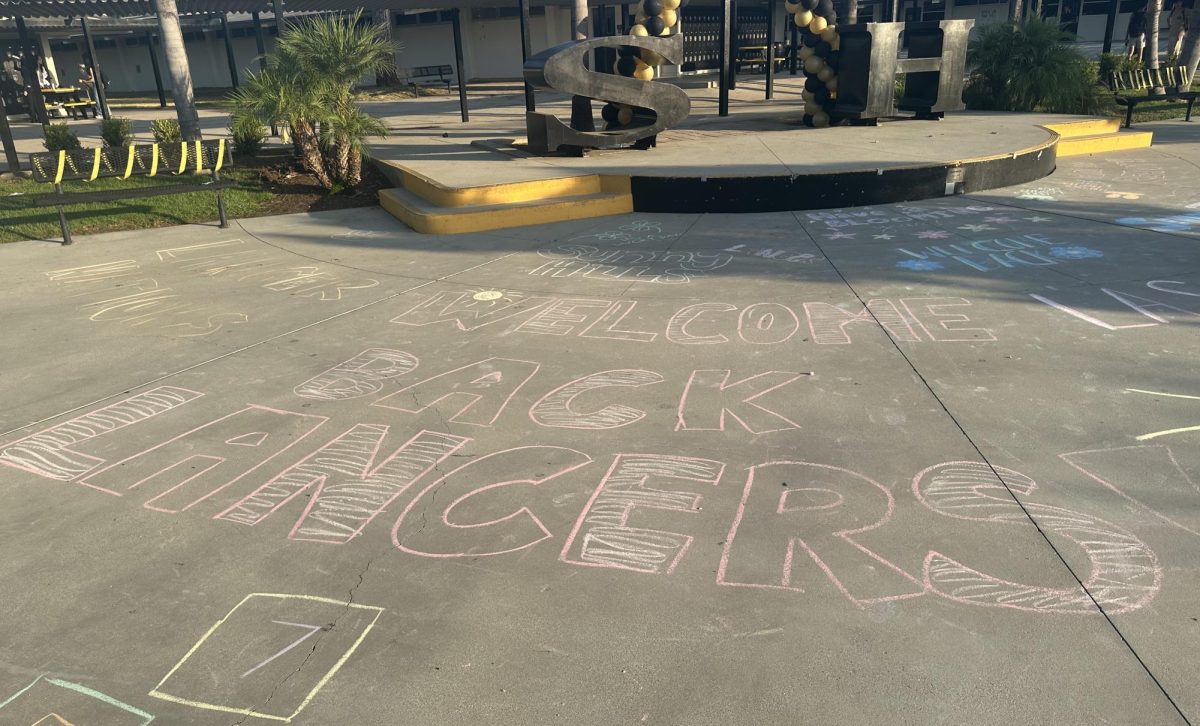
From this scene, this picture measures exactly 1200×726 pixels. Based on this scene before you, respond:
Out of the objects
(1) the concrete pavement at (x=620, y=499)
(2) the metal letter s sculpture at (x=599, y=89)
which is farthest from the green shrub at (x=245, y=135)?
(1) the concrete pavement at (x=620, y=499)

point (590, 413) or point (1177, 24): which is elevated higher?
point (1177, 24)

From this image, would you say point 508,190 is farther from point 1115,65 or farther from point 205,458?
point 1115,65

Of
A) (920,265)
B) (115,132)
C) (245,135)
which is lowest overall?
(920,265)

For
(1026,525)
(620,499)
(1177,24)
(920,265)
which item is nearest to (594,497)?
(620,499)

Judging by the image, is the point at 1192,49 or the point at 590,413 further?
the point at 1192,49

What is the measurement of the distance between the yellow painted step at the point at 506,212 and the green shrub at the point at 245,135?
3826 millimetres

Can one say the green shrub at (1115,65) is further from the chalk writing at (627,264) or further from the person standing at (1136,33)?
the chalk writing at (627,264)

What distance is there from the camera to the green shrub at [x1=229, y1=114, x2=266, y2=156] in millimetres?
12430

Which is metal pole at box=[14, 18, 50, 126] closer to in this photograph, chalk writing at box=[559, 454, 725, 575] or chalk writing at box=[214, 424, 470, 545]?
chalk writing at box=[214, 424, 470, 545]

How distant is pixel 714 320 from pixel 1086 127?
11.0 meters

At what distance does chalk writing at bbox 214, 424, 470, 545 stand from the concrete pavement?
0.08 ft

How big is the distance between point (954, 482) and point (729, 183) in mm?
6546

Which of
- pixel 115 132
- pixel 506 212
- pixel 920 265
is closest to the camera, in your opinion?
pixel 920 265

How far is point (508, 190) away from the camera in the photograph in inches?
392
